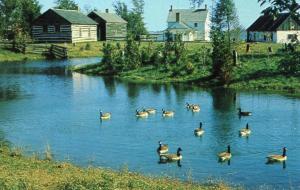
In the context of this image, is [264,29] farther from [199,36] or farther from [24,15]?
[24,15]

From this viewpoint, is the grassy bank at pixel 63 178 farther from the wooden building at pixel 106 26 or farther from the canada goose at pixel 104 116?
the wooden building at pixel 106 26

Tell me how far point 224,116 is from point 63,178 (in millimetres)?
23104

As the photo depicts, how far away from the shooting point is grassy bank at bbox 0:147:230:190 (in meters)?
21.4

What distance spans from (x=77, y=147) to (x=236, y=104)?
21.2 meters

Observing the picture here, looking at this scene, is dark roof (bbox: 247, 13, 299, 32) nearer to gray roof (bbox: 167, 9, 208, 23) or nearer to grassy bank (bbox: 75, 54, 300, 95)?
gray roof (bbox: 167, 9, 208, 23)

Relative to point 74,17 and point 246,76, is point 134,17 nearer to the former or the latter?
point 74,17

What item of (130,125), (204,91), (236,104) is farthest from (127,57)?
(130,125)

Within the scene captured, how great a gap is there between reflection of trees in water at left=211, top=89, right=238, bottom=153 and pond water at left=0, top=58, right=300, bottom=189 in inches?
3.0

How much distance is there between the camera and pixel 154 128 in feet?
134

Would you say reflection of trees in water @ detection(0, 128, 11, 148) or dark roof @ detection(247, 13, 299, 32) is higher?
dark roof @ detection(247, 13, 299, 32)

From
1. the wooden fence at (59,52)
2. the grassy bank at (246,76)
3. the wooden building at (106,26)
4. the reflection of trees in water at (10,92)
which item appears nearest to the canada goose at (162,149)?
the reflection of trees in water at (10,92)

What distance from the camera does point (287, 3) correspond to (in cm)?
1545

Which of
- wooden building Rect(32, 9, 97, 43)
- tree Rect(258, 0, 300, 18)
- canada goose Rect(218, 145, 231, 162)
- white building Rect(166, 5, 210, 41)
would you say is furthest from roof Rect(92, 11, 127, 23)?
tree Rect(258, 0, 300, 18)

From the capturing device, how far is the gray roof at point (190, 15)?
478 ft
